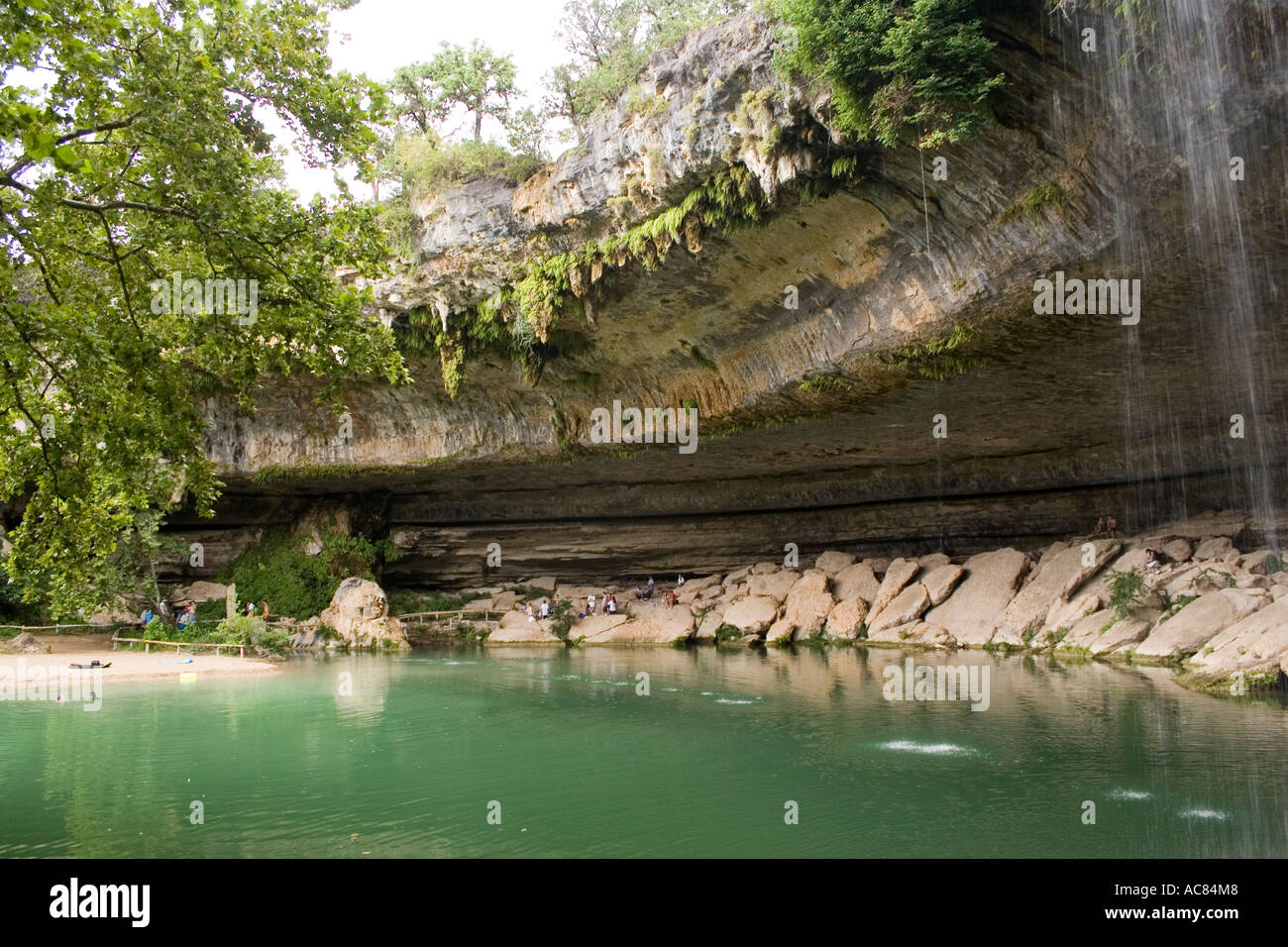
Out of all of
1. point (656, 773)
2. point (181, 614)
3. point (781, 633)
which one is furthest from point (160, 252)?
point (181, 614)

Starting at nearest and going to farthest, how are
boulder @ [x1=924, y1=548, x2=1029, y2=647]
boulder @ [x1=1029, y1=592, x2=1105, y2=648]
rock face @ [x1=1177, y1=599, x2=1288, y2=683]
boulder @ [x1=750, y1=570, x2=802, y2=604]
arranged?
1. rock face @ [x1=1177, y1=599, x2=1288, y2=683]
2. boulder @ [x1=1029, y1=592, x2=1105, y2=648]
3. boulder @ [x1=924, y1=548, x2=1029, y2=647]
4. boulder @ [x1=750, y1=570, x2=802, y2=604]

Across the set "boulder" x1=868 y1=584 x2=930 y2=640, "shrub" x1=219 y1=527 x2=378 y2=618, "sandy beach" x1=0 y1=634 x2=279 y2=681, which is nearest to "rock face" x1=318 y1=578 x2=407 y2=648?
"shrub" x1=219 y1=527 x2=378 y2=618

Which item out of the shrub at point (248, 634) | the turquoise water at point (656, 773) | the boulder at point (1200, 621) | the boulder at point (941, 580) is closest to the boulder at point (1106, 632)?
the boulder at point (1200, 621)

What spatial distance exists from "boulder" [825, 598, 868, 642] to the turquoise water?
7087mm

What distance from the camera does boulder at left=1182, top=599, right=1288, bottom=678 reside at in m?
11.7

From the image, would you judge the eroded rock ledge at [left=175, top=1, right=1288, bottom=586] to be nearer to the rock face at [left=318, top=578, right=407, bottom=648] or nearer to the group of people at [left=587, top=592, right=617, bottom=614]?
the group of people at [left=587, top=592, right=617, bottom=614]

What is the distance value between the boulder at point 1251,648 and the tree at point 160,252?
475 inches

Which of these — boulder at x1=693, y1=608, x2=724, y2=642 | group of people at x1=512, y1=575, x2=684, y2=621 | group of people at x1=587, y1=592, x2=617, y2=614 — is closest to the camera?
boulder at x1=693, y1=608, x2=724, y2=642

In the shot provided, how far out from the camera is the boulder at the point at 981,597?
1917 cm

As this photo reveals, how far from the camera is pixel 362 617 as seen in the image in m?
23.4

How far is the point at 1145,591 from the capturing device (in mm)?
16016
